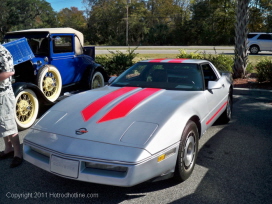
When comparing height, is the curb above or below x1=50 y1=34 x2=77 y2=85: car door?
below

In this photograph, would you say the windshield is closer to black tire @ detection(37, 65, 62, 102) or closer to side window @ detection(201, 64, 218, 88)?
black tire @ detection(37, 65, 62, 102)

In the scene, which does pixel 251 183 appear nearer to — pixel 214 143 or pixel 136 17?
pixel 214 143

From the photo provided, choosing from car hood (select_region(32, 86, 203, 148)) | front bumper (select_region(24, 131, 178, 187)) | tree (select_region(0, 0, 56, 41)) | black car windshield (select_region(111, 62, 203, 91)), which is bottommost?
front bumper (select_region(24, 131, 178, 187))

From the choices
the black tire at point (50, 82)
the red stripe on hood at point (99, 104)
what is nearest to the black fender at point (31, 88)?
the black tire at point (50, 82)

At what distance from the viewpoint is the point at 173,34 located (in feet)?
143

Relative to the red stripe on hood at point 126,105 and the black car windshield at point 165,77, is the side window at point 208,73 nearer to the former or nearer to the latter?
the black car windshield at point 165,77

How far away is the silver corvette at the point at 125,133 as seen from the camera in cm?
267

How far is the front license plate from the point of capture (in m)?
2.70

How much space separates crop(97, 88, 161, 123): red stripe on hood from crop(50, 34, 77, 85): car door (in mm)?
3354

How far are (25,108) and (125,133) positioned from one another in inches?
123

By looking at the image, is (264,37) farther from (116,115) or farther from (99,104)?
(116,115)

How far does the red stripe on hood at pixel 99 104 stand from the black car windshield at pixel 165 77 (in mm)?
440

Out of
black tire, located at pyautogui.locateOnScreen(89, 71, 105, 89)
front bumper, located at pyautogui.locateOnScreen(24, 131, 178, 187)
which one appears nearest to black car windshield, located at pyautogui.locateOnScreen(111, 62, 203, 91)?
front bumper, located at pyautogui.locateOnScreen(24, 131, 178, 187)

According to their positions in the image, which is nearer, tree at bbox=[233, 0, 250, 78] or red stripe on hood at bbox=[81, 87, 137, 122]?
red stripe on hood at bbox=[81, 87, 137, 122]
